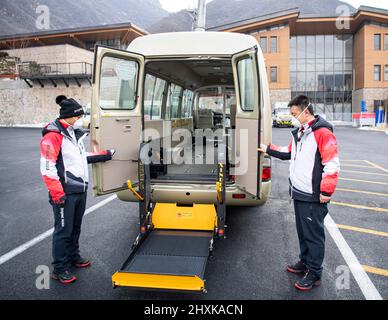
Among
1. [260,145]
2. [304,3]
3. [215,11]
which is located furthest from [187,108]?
[215,11]

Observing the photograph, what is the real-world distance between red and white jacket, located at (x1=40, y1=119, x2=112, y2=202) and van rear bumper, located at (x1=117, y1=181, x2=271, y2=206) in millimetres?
1201

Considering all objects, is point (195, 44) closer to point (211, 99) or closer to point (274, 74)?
point (211, 99)

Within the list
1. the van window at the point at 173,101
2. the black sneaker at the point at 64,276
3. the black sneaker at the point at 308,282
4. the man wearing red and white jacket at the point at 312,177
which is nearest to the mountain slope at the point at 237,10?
the van window at the point at 173,101

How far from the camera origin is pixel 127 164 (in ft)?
16.2

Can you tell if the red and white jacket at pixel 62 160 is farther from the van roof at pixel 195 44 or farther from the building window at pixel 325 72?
the building window at pixel 325 72

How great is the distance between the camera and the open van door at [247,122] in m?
4.28

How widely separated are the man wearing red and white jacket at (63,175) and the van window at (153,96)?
2294 mm

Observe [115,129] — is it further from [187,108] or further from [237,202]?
[187,108]

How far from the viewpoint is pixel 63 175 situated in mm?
3771

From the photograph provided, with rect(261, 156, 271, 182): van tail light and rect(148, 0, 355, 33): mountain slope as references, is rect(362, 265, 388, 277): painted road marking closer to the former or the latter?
rect(261, 156, 271, 182): van tail light

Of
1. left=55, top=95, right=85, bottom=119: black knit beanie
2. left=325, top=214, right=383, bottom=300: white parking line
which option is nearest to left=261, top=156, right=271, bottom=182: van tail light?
left=325, top=214, right=383, bottom=300: white parking line

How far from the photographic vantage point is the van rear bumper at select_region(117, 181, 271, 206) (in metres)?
4.75
